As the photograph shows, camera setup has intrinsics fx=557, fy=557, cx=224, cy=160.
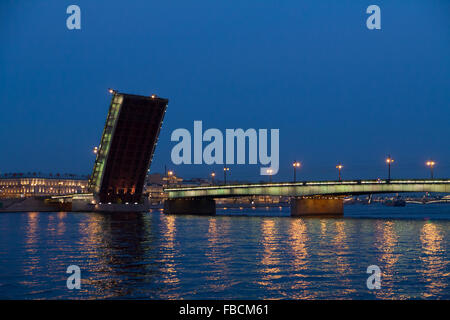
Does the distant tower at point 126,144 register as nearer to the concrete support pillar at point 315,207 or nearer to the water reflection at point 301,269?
the concrete support pillar at point 315,207

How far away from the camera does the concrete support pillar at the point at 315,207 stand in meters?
78.2

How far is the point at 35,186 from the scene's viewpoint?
167 metres

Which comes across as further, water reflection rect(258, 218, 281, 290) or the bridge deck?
the bridge deck

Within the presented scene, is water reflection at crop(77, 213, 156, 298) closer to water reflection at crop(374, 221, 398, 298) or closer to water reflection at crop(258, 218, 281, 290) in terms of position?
water reflection at crop(258, 218, 281, 290)

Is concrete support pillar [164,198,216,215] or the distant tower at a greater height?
the distant tower

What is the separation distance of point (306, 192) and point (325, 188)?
11.4 feet

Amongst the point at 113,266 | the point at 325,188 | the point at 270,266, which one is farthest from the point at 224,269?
the point at 325,188

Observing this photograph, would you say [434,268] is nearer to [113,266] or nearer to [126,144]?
[113,266]

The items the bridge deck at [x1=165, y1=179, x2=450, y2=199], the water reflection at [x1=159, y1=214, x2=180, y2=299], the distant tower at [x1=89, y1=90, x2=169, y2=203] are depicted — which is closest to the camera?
the water reflection at [x1=159, y1=214, x2=180, y2=299]

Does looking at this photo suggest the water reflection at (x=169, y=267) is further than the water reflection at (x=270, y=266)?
No

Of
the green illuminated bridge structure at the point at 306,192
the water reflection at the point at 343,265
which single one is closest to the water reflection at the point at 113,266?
the water reflection at the point at 343,265

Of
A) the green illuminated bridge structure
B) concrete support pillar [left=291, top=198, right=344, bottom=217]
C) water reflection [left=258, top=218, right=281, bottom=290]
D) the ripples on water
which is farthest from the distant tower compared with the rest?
water reflection [left=258, top=218, right=281, bottom=290]

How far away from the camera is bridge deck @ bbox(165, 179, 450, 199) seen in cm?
6326

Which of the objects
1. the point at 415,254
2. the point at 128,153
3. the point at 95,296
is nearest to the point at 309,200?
the point at 128,153
